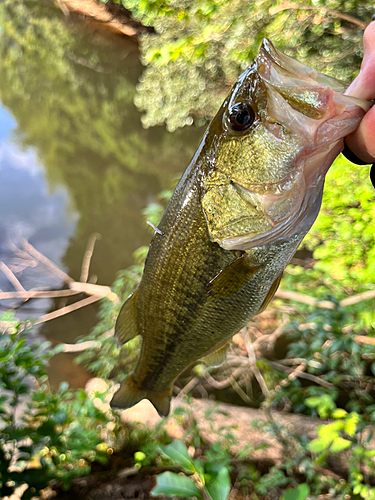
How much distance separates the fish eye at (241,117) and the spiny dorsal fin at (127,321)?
1.90 feet

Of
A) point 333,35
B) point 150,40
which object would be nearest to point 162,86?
point 150,40

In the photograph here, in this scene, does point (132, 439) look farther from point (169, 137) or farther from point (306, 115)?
point (169, 137)

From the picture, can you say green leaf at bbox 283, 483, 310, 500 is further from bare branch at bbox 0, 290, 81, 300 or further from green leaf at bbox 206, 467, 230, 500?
bare branch at bbox 0, 290, 81, 300

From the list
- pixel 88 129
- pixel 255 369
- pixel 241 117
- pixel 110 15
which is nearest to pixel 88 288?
pixel 255 369

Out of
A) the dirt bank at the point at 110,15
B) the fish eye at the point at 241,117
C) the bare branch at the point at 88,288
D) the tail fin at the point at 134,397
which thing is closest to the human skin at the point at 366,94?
the fish eye at the point at 241,117

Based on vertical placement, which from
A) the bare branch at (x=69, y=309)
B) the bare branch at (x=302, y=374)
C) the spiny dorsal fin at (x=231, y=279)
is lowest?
the bare branch at (x=69, y=309)

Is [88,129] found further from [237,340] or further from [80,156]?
[237,340]

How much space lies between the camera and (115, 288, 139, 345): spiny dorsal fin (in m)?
0.99

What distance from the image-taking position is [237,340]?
2953mm

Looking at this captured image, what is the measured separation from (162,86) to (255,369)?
12.7ft

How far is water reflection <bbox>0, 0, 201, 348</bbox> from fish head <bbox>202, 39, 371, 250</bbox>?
369 centimetres

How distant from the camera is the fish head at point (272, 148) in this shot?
1.93ft

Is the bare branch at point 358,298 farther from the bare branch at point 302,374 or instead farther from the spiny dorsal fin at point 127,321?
the spiny dorsal fin at point 127,321

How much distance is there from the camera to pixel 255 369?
254cm
